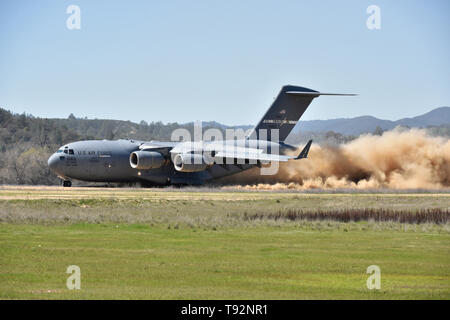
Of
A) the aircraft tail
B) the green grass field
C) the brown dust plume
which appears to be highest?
the aircraft tail

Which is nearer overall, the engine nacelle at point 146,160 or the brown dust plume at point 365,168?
the engine nacelle at point 146,160

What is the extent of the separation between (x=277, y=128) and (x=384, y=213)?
2232 centimetres

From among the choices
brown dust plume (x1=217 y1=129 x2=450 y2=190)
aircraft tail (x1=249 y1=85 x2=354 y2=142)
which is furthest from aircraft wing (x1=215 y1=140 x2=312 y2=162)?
brown dust plume (x1=217 y1=129 x2=450 y2=190)

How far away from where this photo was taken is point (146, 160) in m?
50.9

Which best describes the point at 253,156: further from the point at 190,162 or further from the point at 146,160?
the point at 146,160

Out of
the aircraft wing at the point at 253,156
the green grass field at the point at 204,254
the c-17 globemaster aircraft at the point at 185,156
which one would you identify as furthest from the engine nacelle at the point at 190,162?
the green grass field at the point at 204,254

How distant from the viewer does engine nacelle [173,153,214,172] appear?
167 feet

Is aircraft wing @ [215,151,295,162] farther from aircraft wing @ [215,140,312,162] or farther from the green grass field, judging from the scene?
the green grass field

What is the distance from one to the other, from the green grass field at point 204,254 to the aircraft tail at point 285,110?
1945cm

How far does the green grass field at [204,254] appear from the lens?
590 inches

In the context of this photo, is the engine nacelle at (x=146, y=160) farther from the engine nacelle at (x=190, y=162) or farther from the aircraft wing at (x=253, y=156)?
the aircraft wing at (x=253, y=156)
